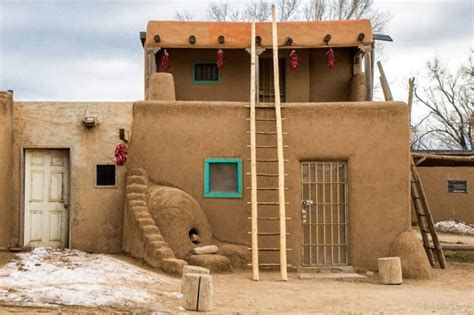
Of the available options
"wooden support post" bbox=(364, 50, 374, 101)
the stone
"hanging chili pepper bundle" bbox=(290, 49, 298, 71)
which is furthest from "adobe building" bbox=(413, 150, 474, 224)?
the stone

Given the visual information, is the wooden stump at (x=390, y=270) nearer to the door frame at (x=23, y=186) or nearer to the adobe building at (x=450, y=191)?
the door frame at (x=23, y=186)

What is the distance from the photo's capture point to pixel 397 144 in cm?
1281

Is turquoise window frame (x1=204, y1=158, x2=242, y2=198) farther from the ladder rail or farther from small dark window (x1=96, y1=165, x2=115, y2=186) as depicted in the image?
small dark window (x1=96, y1=165, x2=115, y2=186)

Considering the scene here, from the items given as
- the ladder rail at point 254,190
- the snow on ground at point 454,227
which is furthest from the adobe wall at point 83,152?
the snow on ground at point 454,227

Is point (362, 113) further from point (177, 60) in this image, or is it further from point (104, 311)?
point (104, 311)

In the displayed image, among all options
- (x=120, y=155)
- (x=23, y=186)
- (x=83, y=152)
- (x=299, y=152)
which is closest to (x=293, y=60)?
(x=299, y=152)

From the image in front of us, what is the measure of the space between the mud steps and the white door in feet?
5.20

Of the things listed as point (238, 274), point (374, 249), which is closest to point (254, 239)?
point (238, 274)

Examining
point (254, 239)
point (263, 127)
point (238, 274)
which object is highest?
point (263, 127)

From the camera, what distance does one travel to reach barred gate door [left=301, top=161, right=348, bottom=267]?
12.6 m

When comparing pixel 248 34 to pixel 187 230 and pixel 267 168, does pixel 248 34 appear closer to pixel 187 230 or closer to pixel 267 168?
pixel 267 168

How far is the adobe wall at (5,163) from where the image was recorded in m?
12.1

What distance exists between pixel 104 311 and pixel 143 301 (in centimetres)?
Answer: 74

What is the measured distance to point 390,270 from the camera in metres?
11.3
